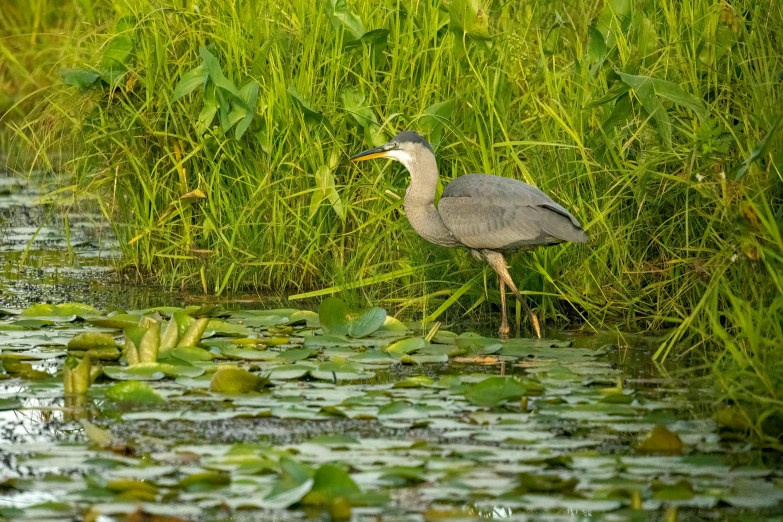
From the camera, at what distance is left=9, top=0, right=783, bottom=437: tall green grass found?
20.0 ft

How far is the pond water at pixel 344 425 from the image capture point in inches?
144

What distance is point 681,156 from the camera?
6.05 m

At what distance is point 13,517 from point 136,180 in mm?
4324

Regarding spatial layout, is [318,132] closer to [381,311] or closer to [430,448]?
[381,311]

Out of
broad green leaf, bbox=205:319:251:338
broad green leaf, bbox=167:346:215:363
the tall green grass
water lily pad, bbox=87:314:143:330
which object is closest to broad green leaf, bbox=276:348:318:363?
broad green leaf, bbox=167:346:215:363

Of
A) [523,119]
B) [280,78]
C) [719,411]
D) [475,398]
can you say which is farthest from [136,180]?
[719,411]

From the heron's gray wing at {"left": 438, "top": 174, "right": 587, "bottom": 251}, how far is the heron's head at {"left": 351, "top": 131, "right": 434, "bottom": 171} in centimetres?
25

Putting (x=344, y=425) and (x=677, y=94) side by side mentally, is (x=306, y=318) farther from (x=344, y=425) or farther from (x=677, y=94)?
(x=677, y=94)

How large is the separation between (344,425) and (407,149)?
229 centimetres

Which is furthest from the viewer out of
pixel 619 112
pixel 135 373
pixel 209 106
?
pixel 209 106

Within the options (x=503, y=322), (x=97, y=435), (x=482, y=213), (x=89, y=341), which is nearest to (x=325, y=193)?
(x=482, y=213)

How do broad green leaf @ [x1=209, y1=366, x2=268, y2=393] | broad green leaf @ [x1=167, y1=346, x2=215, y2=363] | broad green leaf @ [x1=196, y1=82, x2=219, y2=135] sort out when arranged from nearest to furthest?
1. broad green leaf @ [x1=209, y1=366, x2=268, y2=393]
2. broad green leaf @ [x1=167, y1=346, x2=215, y2=363]
3. broad green leaf @ [x1=196, y1=82, x2=219, y2=135]

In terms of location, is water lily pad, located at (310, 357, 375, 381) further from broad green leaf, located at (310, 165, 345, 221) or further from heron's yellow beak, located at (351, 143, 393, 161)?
broad green leaf, located at (310, 165, 345, 221)

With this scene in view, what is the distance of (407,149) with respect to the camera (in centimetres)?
649
